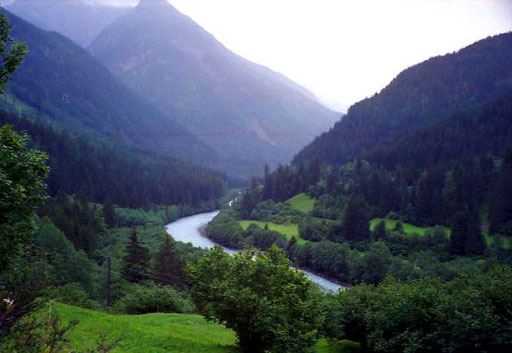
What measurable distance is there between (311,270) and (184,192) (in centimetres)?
10614

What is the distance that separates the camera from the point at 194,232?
13262cm

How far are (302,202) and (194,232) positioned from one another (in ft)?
132

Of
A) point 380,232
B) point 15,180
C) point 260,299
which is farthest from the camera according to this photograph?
point 380,232

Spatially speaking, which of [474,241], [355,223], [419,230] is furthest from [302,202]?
[474,241]

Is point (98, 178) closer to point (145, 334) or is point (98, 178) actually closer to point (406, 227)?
point (406, 227)

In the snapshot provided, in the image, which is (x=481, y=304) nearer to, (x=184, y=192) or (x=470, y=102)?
(x=184, y=192)

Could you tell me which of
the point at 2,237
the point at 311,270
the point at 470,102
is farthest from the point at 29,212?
the point at 470,102

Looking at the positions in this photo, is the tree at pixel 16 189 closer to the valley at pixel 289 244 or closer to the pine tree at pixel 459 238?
the valley at pixel 289 244

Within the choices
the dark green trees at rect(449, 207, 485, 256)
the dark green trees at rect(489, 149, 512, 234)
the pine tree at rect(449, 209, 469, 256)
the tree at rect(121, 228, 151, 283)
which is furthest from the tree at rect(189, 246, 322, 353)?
the dark green trees at rect(489, 149, 512, 234)

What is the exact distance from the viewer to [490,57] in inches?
7712

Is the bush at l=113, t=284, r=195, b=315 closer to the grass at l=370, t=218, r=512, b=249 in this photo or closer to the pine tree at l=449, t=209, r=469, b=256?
the pine tree at l=449, t=209, r=469, b=256

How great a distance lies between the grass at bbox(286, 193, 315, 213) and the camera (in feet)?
446

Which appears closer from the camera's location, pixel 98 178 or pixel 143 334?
pixel 143 334

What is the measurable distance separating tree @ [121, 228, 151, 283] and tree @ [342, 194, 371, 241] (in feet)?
193
